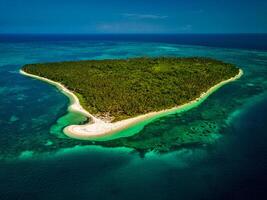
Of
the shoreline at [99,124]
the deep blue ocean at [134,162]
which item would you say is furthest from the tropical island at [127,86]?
the deep blue ocean at [134,162]

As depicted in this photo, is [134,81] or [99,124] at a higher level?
[134,81]

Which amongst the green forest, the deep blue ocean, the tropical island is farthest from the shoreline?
the deep blue ocean

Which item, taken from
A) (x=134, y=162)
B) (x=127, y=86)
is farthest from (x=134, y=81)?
(x=134, y=162)

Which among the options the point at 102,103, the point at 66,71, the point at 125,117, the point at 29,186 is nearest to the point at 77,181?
the point at 29,186

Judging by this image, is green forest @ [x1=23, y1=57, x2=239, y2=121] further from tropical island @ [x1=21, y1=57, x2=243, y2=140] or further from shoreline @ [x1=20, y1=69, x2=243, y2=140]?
shoreline @ [x1=20, y1=69, x2=243, y2=140]

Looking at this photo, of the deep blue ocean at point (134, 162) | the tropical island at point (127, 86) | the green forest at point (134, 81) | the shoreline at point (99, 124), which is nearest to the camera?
the deep blue ocean at point (134, 162)

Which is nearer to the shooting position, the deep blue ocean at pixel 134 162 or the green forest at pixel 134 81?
the deep blue ocean at pixel 134 162

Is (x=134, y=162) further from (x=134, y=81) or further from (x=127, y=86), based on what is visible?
(x=134, y=81)

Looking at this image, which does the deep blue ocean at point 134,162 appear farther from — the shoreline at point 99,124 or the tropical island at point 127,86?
the tropical island at point 127,86
